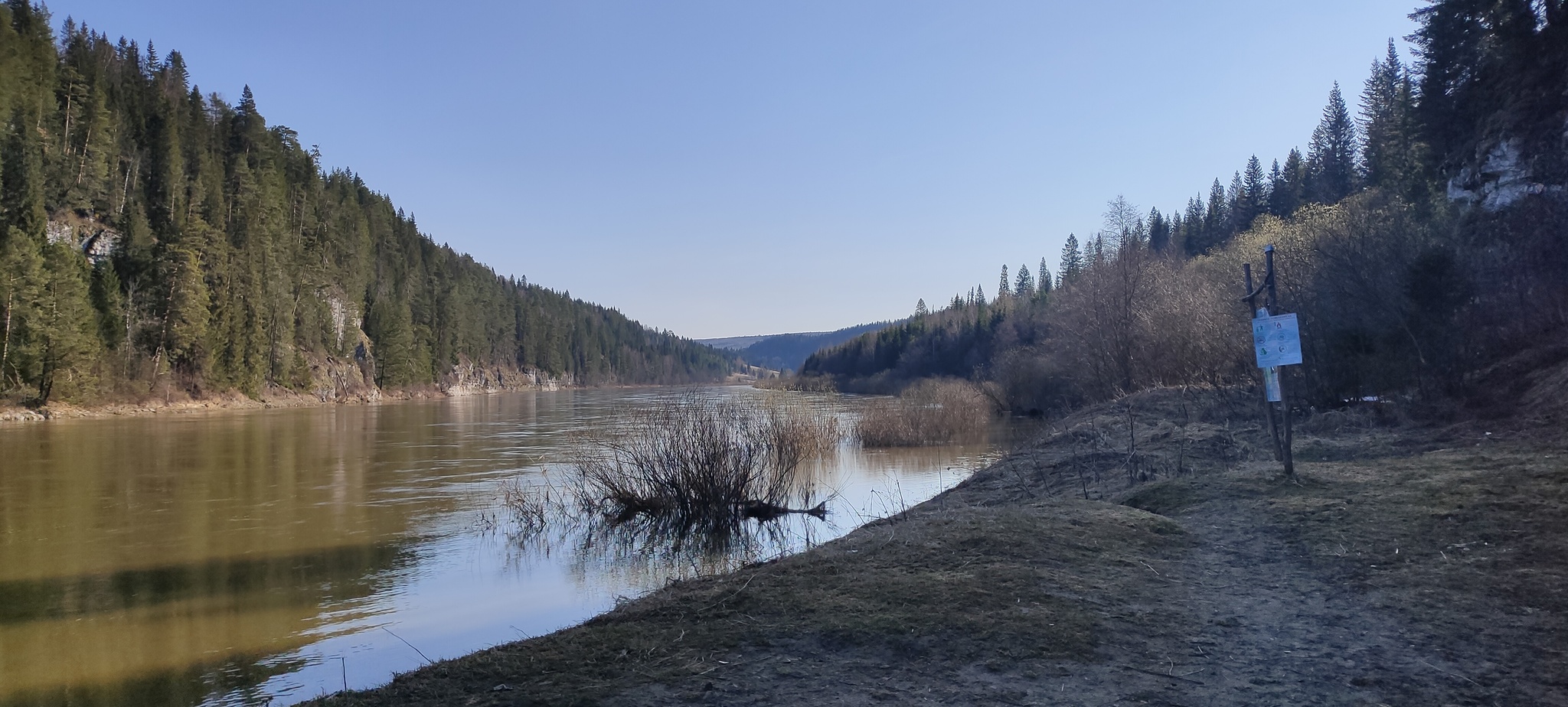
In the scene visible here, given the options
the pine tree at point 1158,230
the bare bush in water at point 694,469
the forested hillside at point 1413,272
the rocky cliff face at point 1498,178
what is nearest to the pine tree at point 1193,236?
the pine tree at point 1158,230

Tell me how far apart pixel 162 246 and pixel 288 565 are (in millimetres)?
59159

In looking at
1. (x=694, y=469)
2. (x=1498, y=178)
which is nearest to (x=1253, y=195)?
(x=1498, y=178)

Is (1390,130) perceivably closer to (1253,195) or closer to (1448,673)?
(1253,195)

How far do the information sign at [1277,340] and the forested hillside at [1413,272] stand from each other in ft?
25.3

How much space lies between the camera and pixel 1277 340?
31.8ft

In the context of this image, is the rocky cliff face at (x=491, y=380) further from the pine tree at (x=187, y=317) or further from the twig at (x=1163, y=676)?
the twig at (x=1163, y=676)

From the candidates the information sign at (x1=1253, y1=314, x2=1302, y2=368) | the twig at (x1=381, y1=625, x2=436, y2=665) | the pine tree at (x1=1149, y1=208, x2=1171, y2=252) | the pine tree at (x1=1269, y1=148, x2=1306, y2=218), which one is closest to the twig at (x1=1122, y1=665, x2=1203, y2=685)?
the information sign at (x1=1253, y1=314, x2=1302, y2=368)

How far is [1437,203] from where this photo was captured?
104 ft

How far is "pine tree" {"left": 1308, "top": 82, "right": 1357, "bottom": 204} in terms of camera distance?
74.8m

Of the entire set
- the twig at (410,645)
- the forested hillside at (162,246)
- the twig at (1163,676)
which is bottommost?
the twig at (410,645)

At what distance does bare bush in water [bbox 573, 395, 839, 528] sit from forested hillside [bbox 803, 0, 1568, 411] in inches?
476

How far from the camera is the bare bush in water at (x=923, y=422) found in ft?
104

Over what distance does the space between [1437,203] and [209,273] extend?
239 ft

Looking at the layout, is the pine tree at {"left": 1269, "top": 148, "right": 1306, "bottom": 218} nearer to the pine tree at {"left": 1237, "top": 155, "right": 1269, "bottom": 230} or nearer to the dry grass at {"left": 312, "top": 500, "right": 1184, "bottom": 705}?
the pine tree at {"left": 1237, "top": 155, "right": 1269, "bottom": 230}
